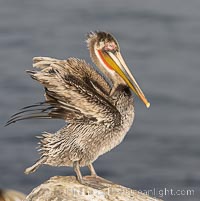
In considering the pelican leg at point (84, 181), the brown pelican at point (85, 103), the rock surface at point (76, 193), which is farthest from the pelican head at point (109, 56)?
the rock surface at point (76, 193)

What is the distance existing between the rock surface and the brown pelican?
5.3 inches

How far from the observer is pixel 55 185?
9656 millimetres

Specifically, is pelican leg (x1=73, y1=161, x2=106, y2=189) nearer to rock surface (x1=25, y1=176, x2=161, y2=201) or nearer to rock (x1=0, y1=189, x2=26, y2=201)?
rock surface (x1=25, y1=176, x2=161, y2=201)

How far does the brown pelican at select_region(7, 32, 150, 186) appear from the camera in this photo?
9.51 meters

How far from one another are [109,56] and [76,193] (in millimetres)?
1376

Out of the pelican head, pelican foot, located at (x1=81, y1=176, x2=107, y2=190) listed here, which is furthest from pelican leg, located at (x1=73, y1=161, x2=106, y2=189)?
the pelican head

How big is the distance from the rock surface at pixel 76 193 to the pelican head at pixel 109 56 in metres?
1.04

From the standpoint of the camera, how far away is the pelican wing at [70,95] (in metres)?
9.48

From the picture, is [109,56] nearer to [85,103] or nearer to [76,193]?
[85,103]

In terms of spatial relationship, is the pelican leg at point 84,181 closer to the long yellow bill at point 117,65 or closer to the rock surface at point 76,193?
the rock surface at point 76,193

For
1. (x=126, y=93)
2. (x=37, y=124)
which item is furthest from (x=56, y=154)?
(x=37, y=124)

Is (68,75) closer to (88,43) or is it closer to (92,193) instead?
(88,43)

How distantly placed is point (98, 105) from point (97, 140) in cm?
34

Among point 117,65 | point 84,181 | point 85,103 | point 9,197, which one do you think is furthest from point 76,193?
point 9,197
